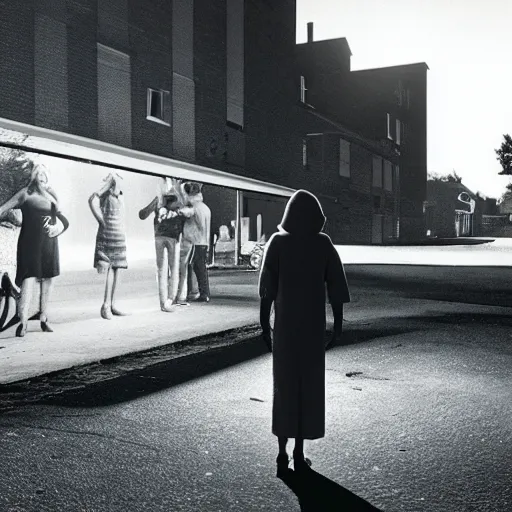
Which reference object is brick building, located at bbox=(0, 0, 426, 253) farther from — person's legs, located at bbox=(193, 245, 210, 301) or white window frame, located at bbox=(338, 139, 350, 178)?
white window frame, located at bbox=(338, 139, 350, 178)

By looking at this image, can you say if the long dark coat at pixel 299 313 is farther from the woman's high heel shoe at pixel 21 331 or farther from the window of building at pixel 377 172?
the window of building at pixel 377 172

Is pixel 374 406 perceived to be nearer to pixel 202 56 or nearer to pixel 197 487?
pixel 197 487

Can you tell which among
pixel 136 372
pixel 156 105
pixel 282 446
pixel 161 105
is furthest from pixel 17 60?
pixel 282 446

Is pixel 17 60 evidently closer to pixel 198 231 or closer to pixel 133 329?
pixel 198 231

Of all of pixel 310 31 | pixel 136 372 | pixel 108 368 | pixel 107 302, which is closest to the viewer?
pixel 136 372

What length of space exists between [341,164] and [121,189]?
106 ft

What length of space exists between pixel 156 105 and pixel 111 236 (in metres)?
11.4

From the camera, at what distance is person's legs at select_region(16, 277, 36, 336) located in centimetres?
799

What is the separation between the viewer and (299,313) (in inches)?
167

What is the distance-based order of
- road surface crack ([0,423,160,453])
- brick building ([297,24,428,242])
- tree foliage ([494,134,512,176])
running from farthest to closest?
tree foliage ([494,134,512,176]), brick building ([297,24,428,242]), road surface crack ([0,423,160,453])

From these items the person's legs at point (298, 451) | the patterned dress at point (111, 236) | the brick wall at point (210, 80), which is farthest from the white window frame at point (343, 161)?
the person's legs at point (298, 451)

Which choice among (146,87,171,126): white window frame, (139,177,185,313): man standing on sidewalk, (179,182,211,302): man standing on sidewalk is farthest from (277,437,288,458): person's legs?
(146,87,171,126): white window frame

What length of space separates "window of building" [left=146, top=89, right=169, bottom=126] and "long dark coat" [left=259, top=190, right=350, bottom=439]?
1582 centimetres

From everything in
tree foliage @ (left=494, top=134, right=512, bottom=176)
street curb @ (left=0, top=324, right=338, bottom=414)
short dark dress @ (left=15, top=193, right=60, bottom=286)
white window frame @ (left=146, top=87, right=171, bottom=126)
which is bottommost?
street curb @ (left=0, top=324, right=338, bottom=414)
